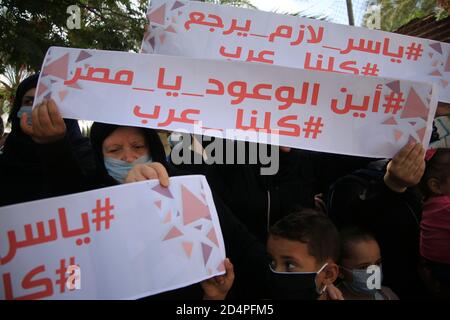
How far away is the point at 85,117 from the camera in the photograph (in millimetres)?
1391

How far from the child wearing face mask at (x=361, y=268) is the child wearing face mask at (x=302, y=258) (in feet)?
0.36

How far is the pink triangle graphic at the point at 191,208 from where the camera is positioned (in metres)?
1.24

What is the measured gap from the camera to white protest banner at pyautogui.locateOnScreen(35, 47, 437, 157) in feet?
4.63

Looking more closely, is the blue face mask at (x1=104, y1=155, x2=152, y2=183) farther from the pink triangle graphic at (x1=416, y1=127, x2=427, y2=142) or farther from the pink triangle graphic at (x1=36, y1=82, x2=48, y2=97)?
the pink triangle graphic at (x1=416, y1=127, x2=427, y2=142)

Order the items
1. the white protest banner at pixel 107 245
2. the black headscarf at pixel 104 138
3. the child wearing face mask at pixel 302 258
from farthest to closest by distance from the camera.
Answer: the black headscarf at pixel 104 138
the child wearing face mask at pixel 302 258
the white protest banner at pixel 107 245

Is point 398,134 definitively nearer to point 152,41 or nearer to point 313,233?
point 313,233

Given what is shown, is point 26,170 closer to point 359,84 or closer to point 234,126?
point 234,126

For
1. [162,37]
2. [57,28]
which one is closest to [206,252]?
[162,37]

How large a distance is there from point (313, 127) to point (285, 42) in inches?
20.6

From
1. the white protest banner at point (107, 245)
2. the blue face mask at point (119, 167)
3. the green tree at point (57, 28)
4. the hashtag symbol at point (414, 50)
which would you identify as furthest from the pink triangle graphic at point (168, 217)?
the green tree at point (57, 28)

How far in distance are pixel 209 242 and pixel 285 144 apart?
48 cm

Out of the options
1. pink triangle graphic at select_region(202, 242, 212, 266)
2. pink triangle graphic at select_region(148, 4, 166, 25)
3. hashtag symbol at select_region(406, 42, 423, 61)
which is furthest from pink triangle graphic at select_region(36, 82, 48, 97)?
hashtag symbol at select_region(406, 42, 423, 61)

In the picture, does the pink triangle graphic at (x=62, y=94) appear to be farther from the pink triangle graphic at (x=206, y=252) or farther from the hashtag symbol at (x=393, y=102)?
the hashtag symbol at (x=393, y=102)
